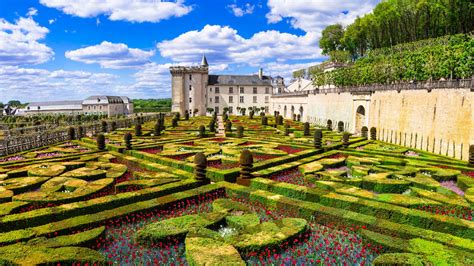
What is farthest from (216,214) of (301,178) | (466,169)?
(466,169)

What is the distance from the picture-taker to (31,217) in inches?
327

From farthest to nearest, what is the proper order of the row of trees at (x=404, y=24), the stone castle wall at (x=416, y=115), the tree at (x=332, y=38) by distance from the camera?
the tree at (x=332, y=38) → the row of trees at (x=404, y=24) → the stone castle wall at (x=416, y=115)

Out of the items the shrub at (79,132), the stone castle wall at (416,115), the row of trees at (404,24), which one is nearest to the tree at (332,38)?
the row of trees at (404,24)

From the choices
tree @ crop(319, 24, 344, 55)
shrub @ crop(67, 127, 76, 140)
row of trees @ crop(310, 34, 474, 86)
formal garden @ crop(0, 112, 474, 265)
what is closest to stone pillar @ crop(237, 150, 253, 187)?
formal garden @ crop(0, 112, 474, 265)

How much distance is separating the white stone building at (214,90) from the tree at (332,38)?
645 inches

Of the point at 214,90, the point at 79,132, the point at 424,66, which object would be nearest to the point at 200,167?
the point at 79,132

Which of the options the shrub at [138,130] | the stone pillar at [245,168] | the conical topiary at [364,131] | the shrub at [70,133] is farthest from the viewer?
the conical topiary at [364,131]

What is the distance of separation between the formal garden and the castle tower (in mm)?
58992

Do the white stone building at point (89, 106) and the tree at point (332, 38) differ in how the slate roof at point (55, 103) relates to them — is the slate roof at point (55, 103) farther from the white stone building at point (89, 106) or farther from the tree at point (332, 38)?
the tree at point (332, 38)

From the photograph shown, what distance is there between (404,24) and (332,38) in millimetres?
21456

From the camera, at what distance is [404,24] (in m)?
54.6

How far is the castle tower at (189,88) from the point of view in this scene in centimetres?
7375

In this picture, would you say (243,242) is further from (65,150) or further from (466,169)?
(65,150)

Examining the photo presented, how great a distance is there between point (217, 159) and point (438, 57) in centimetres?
2303
